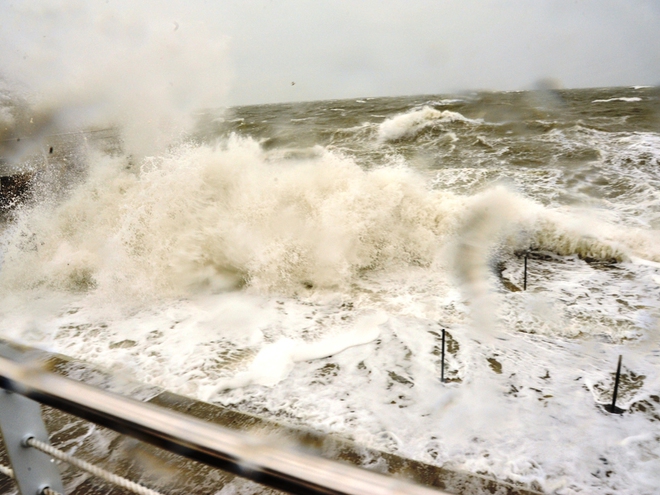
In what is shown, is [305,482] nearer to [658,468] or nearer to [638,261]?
[658,468]

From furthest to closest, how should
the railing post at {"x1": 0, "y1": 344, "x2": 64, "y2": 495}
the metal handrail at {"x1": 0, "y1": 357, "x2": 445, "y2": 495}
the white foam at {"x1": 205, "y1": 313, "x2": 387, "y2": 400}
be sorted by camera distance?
the white foam at {"x1": 205, "y1": 313, "x2": 387, "y2": 400} → the railing post at {"x1": 0, "y1": 344, "x2": 64, "y2": 495} → the metal handrail at {"x1": 0, "y1": 357, "x2": 445, "y2": 495}

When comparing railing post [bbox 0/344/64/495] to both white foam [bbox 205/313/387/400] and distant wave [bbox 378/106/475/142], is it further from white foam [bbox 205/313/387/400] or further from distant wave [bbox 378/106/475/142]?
distant wave [bbox 378/106/475/142]

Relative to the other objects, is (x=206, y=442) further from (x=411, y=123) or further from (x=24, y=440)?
(x=411, y=123)

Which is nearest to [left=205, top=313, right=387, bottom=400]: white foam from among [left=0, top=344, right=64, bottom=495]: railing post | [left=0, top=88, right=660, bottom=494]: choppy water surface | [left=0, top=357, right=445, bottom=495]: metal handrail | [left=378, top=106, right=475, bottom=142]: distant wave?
[left=0, top=88, right=660, bottom=494]: choppy water surface

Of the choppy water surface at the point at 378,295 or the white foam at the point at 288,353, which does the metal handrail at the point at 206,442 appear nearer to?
the choppy water surface at the point at 378,295

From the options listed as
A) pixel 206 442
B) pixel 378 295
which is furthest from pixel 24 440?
pixel 378 295

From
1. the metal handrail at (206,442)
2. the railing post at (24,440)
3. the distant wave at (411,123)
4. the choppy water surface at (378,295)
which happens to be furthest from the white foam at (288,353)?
the distant wave at (411,123)
